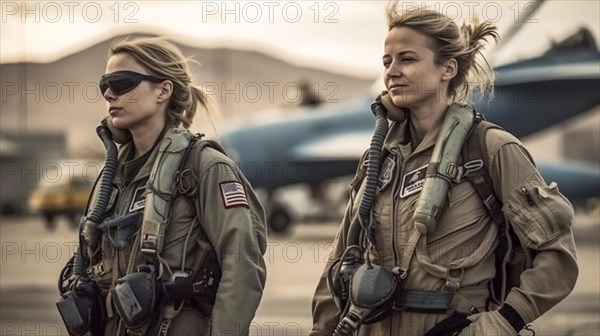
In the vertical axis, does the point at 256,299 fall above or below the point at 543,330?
above

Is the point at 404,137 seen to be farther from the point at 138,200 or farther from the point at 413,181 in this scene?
the point at 138,200

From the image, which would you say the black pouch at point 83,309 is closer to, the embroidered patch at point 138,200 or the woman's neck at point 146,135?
the embroidered patch at point 138,200

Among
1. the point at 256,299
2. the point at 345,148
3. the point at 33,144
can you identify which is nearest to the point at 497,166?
the point at 256,299

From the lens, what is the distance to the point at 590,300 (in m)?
12.2

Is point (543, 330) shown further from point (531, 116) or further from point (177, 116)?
point (531, 116)

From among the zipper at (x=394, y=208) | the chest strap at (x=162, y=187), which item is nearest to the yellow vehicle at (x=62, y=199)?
the chest strap at (x=162, y=187)

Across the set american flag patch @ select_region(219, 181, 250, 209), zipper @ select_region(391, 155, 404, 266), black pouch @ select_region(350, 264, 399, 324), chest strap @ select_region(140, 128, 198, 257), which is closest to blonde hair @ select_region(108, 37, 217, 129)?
chest strap @ select_region(140, 128, 198, 257)

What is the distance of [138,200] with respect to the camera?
4008 millimetres

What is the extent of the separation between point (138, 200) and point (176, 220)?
183 millimetres

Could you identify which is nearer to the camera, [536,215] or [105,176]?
[536,215]

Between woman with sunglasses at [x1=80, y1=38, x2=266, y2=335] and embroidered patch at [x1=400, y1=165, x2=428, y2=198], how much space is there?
0.52 meters

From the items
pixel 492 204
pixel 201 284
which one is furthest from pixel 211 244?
pixel 492 204

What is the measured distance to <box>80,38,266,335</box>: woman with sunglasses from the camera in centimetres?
381

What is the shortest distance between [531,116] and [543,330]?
11923mm
